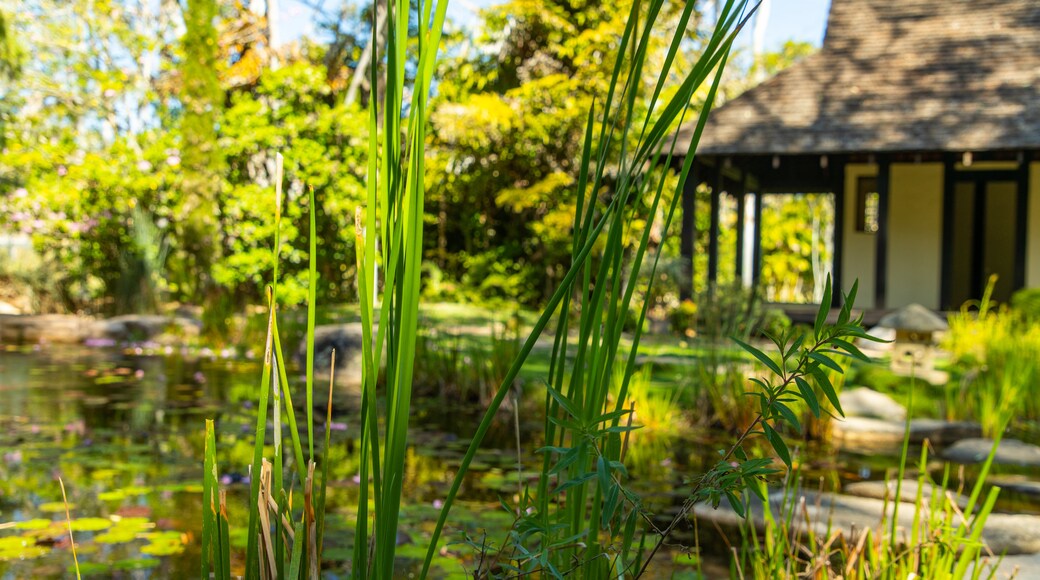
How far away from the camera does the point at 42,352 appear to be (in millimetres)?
7957

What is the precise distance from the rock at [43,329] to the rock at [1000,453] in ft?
25.3

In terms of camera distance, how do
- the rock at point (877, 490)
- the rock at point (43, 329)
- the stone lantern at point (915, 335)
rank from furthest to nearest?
the rock at point (43, 329)
the stone lantern at point (915, 335)
the rock at point (877, 490)

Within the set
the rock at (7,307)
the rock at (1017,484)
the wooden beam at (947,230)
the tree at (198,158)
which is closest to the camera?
the rock at (1017,484)

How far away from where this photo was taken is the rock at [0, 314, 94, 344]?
29.8 ft

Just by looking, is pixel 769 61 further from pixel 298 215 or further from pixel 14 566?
pixel 14 566

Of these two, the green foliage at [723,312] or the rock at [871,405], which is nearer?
the green foliage at [723,312]

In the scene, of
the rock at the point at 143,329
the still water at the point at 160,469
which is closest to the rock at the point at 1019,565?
the still water at the point at 160,469

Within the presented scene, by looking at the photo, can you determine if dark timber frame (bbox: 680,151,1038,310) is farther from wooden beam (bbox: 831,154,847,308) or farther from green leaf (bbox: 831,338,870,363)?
green leaf (bbox: 831,338,870,363)

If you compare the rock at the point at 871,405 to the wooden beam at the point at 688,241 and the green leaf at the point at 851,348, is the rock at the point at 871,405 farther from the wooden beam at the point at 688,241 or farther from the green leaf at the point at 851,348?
the green leaf at the point at 851,348

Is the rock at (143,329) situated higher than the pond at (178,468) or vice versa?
the rock at (143,329)

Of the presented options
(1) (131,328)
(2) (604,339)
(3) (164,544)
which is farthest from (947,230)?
(2) (604,339)

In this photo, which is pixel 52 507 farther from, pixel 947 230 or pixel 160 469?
pixel 947 230

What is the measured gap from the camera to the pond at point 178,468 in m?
2.63

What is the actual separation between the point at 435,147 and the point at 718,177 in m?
4.19
